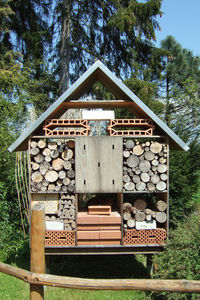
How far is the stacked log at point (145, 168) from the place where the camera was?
460cm

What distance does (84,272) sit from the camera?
5738mm

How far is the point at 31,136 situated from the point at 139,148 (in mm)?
1759

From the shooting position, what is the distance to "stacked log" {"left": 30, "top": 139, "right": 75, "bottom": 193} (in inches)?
181

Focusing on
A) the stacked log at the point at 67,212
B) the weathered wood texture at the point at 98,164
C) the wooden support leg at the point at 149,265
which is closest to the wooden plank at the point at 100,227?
the stacked log at the point at 67,212

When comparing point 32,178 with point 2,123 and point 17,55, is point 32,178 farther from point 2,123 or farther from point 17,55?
point 17,55

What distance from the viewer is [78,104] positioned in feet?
16.2

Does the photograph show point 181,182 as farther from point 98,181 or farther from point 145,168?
point 98,181

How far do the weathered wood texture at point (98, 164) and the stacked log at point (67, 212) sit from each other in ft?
0.90

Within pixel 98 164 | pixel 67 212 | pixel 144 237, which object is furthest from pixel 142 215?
pixel 67 212

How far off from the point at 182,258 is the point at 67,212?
1870 mm

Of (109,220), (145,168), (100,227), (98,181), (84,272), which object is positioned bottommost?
(84,272)

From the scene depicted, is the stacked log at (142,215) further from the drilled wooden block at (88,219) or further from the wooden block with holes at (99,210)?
the drilled wooden block at (88,219)

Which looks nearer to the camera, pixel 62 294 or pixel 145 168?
pixel 145 168

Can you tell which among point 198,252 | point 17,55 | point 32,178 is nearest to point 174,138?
point 198,252
